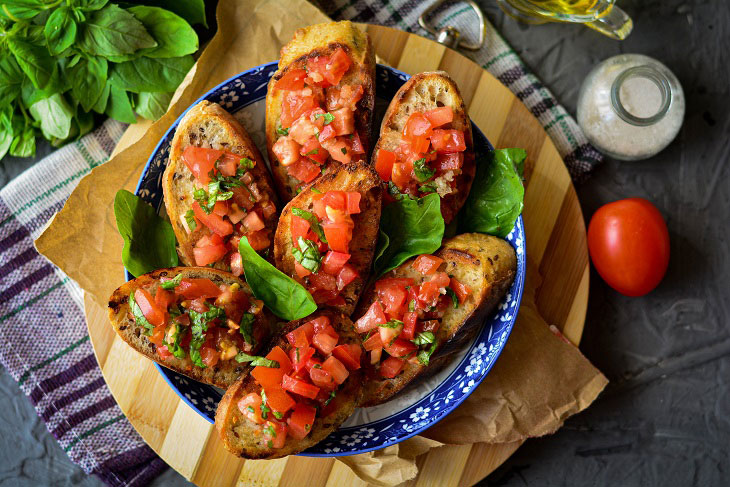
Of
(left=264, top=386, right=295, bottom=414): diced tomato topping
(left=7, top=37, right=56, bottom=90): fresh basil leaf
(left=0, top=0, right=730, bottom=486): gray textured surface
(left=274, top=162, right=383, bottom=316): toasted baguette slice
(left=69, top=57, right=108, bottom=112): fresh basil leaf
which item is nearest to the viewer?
(left=264, top=386, right=295, bottom=414): diced tomato topping

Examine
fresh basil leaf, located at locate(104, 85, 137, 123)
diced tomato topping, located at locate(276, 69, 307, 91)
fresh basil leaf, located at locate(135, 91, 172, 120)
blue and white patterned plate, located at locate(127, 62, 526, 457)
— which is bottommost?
blue and white patterned plate, located at locate(127, 62, 526, 457)

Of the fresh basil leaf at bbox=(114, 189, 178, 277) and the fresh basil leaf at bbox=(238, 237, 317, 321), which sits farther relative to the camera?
the fresh basil leaf at bbox=(114, 189, 178, 277)

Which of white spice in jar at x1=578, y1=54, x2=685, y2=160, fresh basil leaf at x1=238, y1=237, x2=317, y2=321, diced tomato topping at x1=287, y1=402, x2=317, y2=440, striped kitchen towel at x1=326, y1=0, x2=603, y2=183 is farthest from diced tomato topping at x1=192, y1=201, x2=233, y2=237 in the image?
white spice in jar at x1=578, y1=54, x2=685, y2=160

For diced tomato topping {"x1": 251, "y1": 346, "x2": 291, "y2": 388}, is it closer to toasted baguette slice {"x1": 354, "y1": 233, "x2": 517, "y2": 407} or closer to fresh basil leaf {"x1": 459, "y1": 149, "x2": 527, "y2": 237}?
toasted baguette slice {"x1": 354, "y1": 233, "x2": 517, "y2": 407}

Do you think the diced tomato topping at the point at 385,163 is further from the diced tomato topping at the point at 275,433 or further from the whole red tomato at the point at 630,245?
the whole red tomato at the point at 630,245

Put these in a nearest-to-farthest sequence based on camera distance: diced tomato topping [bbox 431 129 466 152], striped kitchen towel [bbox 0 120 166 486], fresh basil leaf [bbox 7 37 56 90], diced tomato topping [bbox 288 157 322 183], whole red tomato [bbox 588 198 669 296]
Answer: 1. diced tomato topping [bbox 431 129 466 152]
2. diced tomato topping [bbox 288 157 322 183]
3. fresh basil leaf [bbox 7 37 56 90]
4. whole red tomato [bbox 588 198 669 296]
5. striped kitchen towel [bbox 0 120 166 486]

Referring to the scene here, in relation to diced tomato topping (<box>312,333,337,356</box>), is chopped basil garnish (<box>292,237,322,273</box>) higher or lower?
higher

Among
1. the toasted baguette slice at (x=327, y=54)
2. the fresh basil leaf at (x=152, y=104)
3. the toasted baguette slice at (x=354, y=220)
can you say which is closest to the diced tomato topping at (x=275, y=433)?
the toasted baguette slice at (x=354, y=220)

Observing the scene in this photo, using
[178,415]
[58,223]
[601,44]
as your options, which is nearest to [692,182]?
[601,44]
